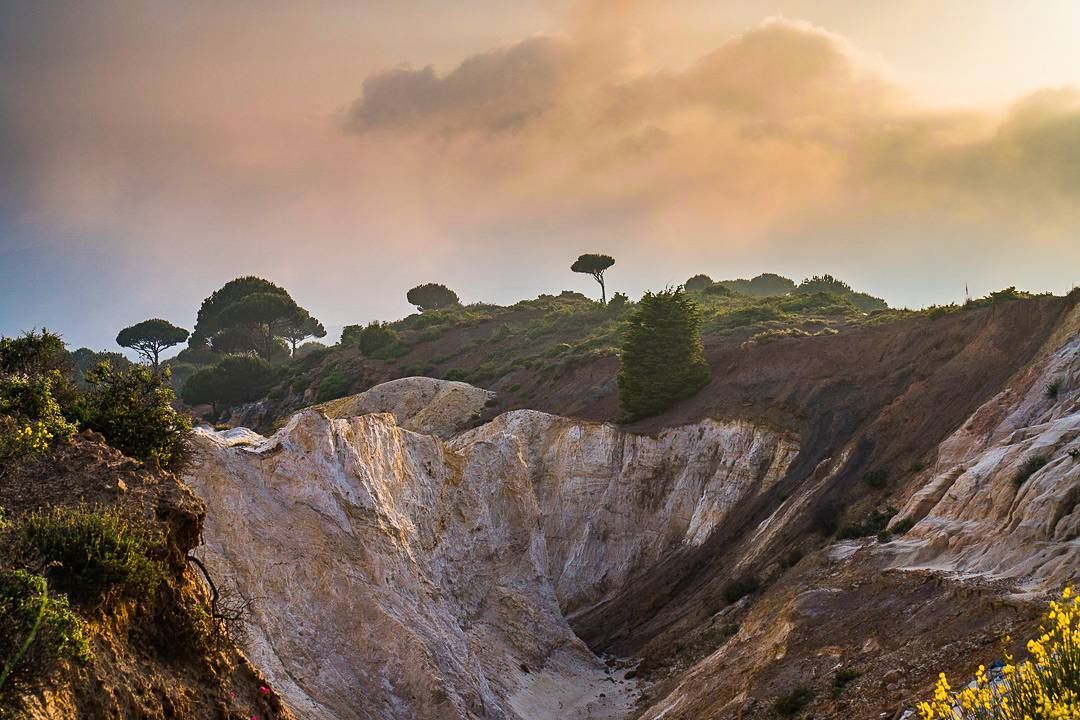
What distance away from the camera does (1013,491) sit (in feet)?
84.7

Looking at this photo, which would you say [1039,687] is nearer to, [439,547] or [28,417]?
[28,417]

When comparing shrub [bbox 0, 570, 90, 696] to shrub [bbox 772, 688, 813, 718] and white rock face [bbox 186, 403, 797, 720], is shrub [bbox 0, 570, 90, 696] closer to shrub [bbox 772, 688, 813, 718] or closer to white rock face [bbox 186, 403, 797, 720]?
white rock face [bbox 186, 403, 797, 720]

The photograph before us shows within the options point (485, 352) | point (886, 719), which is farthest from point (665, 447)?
point (485, 352)

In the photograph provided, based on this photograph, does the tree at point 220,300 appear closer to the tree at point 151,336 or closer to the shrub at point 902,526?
the tree at point 151,336

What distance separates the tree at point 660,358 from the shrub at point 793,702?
3368cm

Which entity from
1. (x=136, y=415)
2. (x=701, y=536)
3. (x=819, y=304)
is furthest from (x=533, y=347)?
(x=136, y=415)

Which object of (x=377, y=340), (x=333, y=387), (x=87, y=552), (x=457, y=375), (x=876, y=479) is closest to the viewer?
(x=87, y=552)

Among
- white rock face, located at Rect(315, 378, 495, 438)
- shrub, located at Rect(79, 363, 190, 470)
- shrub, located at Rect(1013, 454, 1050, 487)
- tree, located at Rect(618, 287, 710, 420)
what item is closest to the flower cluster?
shrub, located at Rect(79, 363, 190, 470)

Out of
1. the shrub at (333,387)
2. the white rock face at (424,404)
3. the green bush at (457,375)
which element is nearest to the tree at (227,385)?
the shrub at (333,387)

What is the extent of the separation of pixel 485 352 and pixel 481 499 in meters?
62.7

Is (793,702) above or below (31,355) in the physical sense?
below

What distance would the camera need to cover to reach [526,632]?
33156 mm

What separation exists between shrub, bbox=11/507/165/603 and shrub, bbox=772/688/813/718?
46.3 ft

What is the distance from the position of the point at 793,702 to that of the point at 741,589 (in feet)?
47.9
